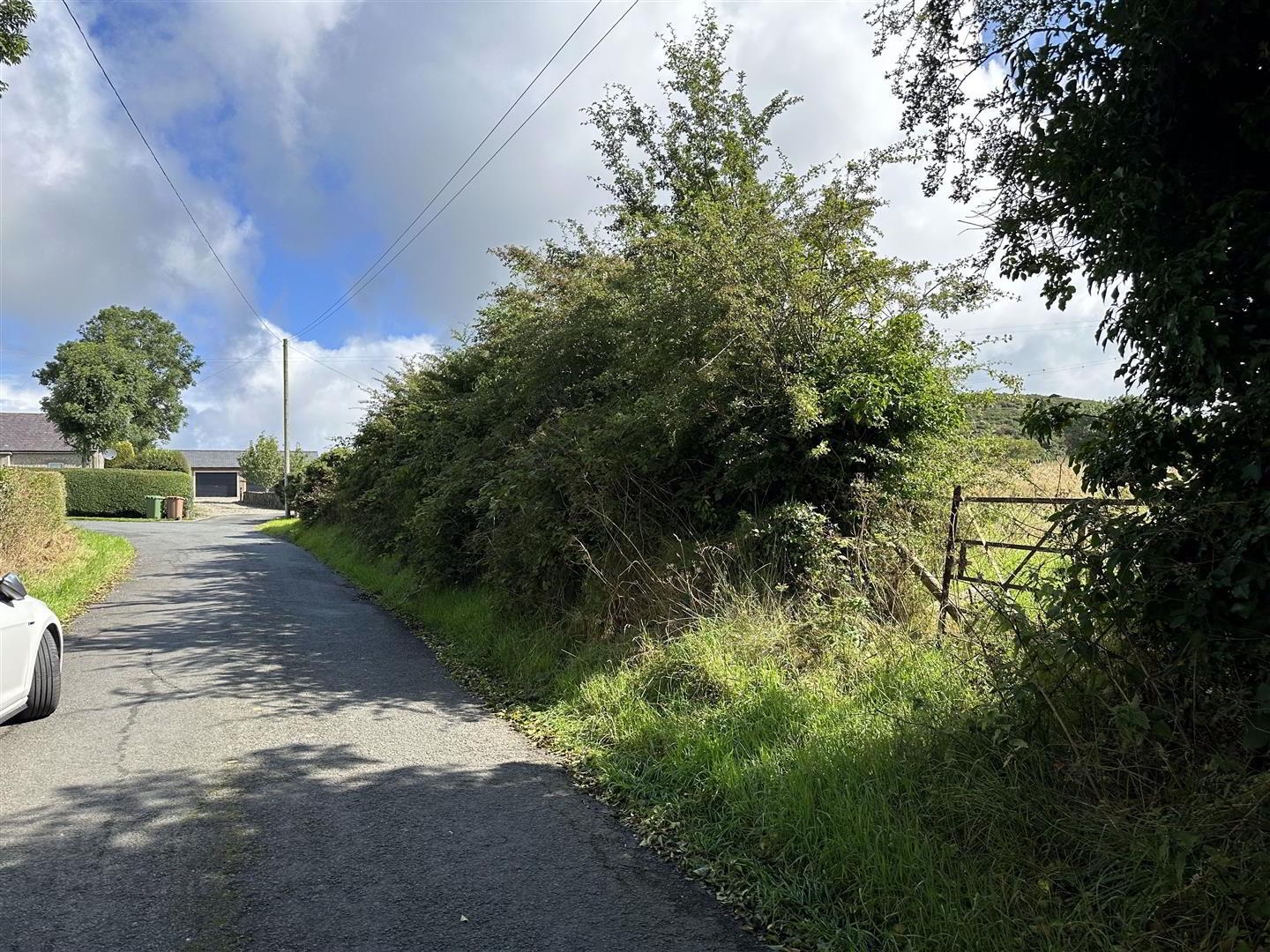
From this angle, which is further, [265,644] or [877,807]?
[265,644]

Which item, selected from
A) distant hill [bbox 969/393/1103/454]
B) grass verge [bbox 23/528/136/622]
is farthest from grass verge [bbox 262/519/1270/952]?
grass verge [bbox 23/528/136/622]

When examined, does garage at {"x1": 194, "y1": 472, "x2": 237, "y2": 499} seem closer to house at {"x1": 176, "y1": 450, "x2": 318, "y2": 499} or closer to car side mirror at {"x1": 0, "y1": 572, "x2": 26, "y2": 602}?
house at {"x1": 176, "y1": 450, "x2": 318, "y2": 499}

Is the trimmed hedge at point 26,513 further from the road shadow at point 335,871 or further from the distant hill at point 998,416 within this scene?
the distant hill at point 998,416

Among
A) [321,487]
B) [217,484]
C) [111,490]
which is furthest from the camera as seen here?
[217,484]

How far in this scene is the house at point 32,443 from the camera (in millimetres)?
63438

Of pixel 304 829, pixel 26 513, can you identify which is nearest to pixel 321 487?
pixel 26 513

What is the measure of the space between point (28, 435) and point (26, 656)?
7381 centimetres

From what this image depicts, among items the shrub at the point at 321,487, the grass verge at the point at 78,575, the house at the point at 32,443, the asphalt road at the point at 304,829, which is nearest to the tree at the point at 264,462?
Answer: the house at the point at 32,443

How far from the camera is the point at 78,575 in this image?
13.9m

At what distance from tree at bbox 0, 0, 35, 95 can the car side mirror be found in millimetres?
6518

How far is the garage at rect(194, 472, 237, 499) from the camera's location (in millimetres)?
91250

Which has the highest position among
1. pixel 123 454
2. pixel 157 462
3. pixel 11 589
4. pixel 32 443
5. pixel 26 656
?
pixel 32 443

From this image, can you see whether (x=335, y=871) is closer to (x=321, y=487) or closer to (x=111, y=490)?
(x=321, y=487)

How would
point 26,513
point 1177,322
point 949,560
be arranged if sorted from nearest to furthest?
point 1177,322 → point 949,560 → point 26,513
